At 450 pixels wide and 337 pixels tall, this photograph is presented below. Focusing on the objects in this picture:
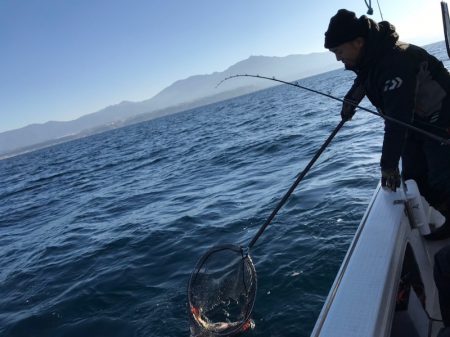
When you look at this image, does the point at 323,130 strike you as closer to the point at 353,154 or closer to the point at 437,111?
the point at 353,154

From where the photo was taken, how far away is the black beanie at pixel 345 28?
11.1 ft

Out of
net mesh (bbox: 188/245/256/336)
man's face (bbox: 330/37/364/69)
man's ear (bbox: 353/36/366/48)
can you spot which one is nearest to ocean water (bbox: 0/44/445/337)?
net mesh (bbox: 188/245/256/336)

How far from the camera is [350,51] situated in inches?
138

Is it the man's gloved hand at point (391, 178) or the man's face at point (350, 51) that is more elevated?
the man's face at point (350, 51)

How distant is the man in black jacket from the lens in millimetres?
3314

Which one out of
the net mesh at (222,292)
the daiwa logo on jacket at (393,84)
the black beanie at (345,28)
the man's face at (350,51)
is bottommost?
the net mesh at (222,292)

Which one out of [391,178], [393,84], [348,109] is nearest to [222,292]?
[391,178]

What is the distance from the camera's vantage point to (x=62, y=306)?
7031 millimetres

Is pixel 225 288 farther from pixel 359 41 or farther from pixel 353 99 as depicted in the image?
pixel 359 41

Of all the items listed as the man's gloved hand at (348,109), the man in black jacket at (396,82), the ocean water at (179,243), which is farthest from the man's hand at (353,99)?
the ocean water at (179,243)

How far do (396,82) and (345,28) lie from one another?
61 centimetres

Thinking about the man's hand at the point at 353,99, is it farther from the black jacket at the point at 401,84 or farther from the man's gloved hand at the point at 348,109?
the black jacket at the point at 401,84

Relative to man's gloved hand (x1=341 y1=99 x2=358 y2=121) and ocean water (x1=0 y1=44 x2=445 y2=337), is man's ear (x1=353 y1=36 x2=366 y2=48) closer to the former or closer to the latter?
man's gloved hand (x1=341 y1=99 x2=358 y2=121)

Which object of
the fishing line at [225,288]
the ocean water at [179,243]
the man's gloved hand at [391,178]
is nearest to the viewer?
the man's gloved hand at [391,178]
